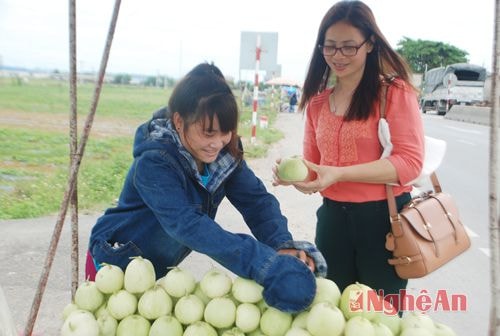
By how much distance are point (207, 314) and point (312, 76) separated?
134 cm

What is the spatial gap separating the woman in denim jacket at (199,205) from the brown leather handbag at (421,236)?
1.50 ft

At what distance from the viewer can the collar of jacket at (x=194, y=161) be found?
1669mm

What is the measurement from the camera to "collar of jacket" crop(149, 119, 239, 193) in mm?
1669

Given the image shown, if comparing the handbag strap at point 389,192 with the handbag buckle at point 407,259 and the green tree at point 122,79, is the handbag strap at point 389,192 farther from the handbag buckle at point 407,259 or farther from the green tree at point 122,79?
the green tree at point 122,79

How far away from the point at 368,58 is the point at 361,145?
1.33 ft

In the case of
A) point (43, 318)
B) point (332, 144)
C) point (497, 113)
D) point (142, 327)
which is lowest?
point (43, 318)

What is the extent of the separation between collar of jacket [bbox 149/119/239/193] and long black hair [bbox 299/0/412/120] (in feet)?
1.90

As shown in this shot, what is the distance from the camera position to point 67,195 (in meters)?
1.83

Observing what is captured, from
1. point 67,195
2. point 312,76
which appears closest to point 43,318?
point 67,195

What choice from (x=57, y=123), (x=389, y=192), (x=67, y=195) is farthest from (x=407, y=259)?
(x=57, y=123)

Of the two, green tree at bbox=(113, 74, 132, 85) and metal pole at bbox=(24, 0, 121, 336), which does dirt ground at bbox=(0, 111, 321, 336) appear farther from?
green tree at bbox=(113, 74, 132, 85)

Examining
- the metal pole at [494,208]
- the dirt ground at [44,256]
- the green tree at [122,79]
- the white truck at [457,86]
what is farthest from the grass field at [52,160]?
the green tree at [122,79]

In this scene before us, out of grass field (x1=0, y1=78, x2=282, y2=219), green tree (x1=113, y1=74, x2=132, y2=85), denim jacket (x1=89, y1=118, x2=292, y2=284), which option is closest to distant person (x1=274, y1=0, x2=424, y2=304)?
denim jacket (x1=89, y1=118, x2=292, y2=284)

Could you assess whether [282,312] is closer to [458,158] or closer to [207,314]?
[207,314]
